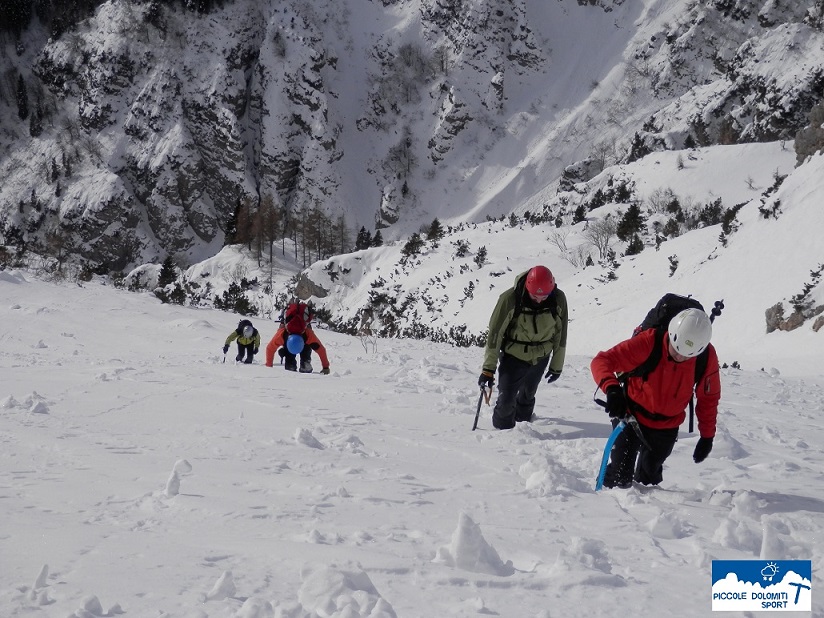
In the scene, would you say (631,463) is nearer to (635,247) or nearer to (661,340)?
(661,340)

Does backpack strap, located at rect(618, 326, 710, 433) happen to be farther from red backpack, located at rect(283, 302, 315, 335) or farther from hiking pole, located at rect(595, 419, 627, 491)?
red backpack, located at rect(283, 302, 315, 335)

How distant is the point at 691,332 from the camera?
3494 millimetres

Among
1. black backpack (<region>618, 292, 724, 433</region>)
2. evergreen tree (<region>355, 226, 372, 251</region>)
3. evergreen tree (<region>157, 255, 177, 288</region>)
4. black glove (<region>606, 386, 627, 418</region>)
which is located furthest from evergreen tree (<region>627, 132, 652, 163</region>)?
black glove (<region>606, 386, 627, 418</region>)

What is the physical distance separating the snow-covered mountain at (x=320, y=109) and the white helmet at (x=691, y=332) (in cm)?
4829

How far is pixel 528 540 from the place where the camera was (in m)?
2.84

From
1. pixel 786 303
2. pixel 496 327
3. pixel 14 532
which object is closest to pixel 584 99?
pixel 786 303

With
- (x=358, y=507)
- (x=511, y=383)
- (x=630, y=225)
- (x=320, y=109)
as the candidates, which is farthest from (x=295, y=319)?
(x=320, y=109)

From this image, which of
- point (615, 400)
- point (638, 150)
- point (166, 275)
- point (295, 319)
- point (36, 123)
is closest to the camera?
point (615, 400)

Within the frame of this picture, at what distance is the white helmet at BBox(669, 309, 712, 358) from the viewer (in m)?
3.48

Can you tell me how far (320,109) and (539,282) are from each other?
5851cm

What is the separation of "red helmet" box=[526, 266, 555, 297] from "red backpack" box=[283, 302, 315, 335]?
5.30 m

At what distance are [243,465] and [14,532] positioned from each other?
1.39 meters

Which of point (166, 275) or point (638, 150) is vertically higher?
point (638, 150)

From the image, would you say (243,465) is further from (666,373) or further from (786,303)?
(786,303)
